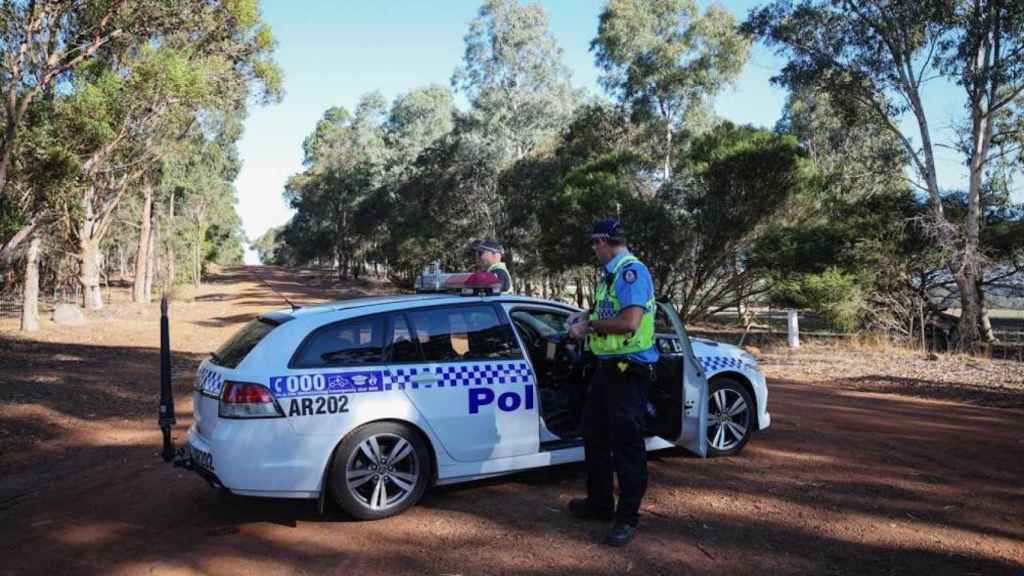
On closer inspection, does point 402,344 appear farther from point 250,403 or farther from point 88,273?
point 88,273

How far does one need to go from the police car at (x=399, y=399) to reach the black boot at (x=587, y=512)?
533 mm

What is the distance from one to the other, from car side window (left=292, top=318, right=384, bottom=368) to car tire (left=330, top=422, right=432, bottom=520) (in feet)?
1.49

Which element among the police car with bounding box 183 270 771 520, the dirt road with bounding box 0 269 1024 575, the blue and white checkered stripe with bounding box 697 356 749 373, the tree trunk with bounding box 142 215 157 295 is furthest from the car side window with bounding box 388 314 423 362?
the tree trunk with bounding box 142 215 157 295

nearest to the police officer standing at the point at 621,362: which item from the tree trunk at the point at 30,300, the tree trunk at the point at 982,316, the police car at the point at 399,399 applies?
the police car at the point at 399,399

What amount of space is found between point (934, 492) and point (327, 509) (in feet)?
14.3

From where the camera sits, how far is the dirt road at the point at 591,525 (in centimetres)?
437

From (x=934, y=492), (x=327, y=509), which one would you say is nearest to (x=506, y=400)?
(x=327, y=509)

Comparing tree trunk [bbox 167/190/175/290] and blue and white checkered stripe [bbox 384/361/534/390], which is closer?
blue and white checkered stripe [bbox 384/361/534/390]

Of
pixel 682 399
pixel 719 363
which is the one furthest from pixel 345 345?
pixel 719 363

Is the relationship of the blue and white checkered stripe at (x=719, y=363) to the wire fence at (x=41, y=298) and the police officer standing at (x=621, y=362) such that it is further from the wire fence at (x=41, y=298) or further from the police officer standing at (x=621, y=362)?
the wire fence at (x=41, y=298)

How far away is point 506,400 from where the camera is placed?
5348 mm

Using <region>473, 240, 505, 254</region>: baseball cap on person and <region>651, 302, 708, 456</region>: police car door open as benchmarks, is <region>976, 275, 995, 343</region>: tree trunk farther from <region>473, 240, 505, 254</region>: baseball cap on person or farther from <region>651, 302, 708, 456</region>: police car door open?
<region>651, 302, 708, 456</region>: police car door open

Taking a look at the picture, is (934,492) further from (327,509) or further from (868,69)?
(868,69)

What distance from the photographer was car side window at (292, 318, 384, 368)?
4.90 metres
